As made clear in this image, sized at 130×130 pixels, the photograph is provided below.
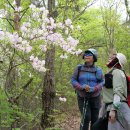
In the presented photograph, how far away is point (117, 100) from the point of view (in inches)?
184

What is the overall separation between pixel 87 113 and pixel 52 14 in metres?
2.86

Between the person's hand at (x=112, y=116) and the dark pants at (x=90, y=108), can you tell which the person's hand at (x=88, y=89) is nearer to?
the dark pants at (x=90, y=108)

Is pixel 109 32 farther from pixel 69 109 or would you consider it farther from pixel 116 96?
pixel 116 96

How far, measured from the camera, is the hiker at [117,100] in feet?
15.4

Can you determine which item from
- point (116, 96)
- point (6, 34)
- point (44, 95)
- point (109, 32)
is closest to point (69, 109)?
point (44, 95)

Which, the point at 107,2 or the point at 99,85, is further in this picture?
the point at 107,2

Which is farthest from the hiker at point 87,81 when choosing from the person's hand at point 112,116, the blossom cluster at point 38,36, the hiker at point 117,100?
the person's hand at point 112,116

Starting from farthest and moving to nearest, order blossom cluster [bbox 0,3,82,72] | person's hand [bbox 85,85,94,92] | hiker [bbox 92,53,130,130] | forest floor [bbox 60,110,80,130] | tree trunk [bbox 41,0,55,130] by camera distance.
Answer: forest floor [bbox 60,110,80,130] → tree trunk [bbox 41,0,55,130] → person's hand [bbox 85,85,94,92] → blossom cluster [bbox 0,3,82,72] → hiker [bbox 92,53,130,130]

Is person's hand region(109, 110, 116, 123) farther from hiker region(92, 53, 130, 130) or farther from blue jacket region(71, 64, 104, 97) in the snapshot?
blue jacket region(71, 64, 104, 97)

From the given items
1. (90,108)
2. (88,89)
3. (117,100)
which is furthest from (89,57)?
(117,100)

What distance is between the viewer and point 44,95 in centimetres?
822

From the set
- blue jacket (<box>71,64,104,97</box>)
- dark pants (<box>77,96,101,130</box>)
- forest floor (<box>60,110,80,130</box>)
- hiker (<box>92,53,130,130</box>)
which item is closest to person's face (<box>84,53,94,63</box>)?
blue jacket (<box>71,64,104,97</box>)

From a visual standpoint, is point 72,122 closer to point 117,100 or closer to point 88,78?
point 88,78

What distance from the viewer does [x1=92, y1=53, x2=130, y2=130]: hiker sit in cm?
469
